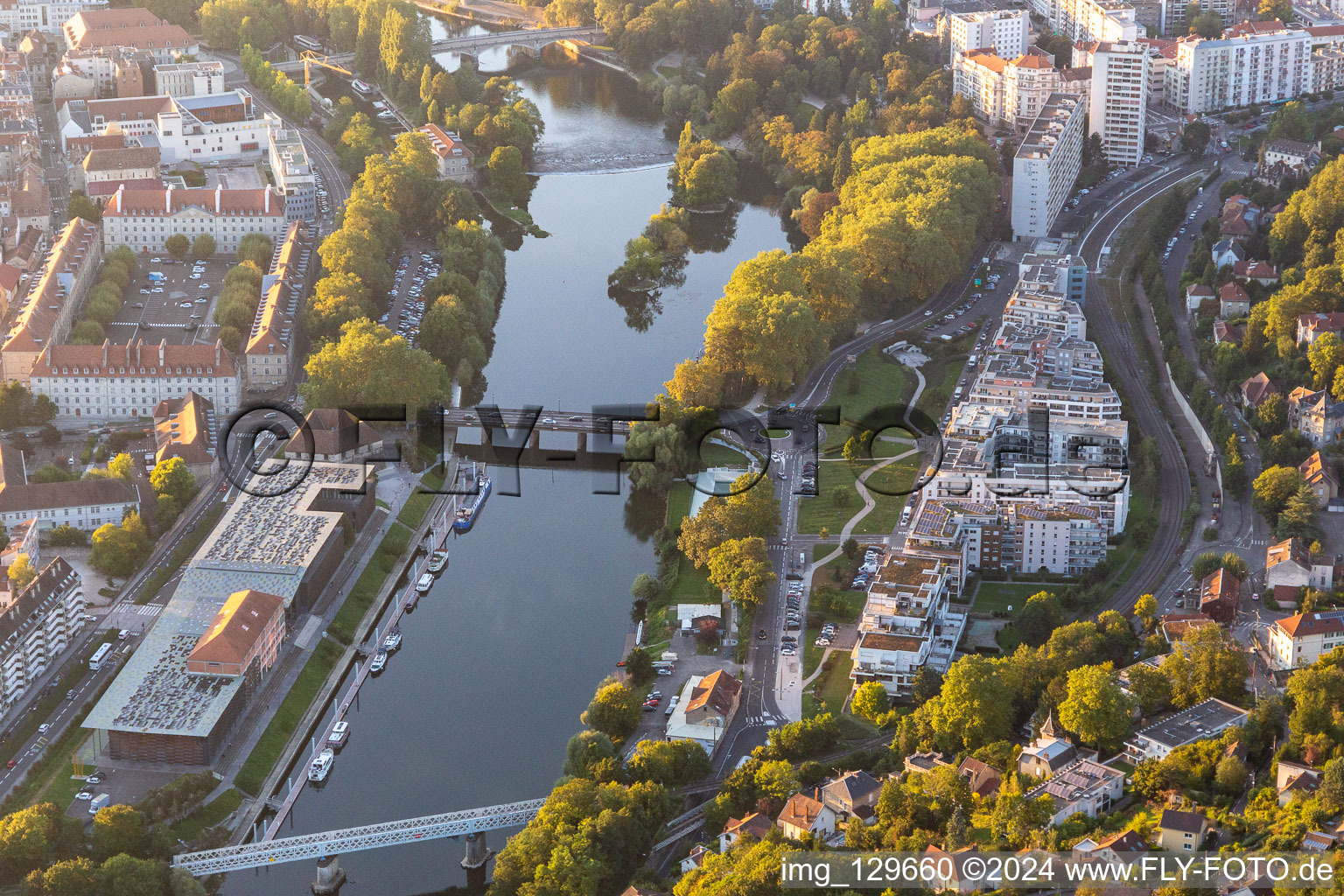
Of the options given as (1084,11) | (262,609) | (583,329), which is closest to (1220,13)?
(1084,11)

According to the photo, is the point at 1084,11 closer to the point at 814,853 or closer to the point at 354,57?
the point at 354,57

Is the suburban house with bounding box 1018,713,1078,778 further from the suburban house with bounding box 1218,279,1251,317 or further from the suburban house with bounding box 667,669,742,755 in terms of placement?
the suburban house with bounding box 1218,279,1251,317

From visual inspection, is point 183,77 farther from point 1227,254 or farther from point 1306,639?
point 1306,639

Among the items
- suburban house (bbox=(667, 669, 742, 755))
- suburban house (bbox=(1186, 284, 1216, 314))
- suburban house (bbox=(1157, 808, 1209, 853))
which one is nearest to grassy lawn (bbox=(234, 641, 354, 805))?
suburban house (bbox=(667, 669, 742, 755))

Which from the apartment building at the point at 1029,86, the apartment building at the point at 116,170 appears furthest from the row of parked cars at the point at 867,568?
the apartment building at the point at 1029,86

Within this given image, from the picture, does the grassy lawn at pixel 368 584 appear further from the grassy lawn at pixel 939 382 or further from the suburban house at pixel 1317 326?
the suburban house at pixel 1317 326
